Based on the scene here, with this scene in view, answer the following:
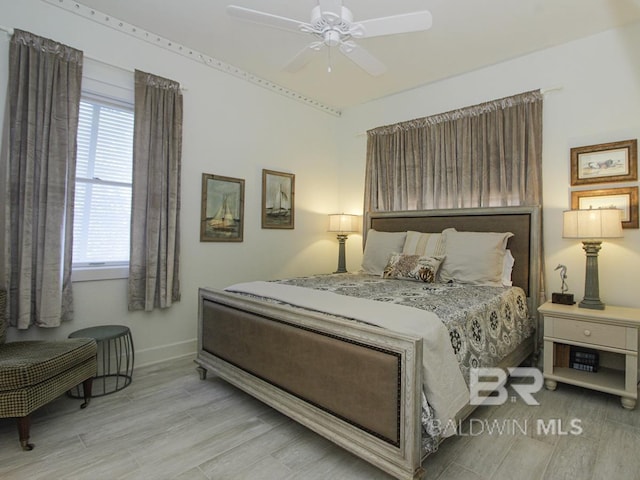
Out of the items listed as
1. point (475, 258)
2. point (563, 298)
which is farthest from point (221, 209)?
point (563, 298)

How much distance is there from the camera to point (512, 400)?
2.50 metres

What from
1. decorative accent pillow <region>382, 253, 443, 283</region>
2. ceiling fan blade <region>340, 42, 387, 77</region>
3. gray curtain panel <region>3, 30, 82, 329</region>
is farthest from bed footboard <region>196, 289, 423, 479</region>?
ceiling fan blade <region>340, 42, 387, 77</region>

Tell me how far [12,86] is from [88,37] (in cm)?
72

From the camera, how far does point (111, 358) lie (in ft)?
9.58

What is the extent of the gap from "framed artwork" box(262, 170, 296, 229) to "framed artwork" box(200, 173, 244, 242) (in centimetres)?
33

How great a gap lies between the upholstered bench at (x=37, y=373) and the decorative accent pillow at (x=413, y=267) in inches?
98.5

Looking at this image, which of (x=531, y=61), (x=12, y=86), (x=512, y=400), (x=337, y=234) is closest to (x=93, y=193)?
(x=12, y=86)

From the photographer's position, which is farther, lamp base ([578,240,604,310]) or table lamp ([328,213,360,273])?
table lamp ([328,213,360,273])

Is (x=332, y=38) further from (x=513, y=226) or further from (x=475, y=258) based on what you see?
(x=513, y=226)

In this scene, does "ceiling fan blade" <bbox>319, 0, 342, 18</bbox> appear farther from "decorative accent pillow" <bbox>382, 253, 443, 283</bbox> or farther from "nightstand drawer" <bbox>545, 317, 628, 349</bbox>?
"nightstand drawer" <bbox>545, 317, 628, 349</bbox>

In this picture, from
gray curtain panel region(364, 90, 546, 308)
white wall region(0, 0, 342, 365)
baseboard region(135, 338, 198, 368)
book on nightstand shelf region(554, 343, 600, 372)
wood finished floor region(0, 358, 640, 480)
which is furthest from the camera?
gray curtain panel region(364, 90, 546, 308)

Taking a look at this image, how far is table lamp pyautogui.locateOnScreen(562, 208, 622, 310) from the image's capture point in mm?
2555

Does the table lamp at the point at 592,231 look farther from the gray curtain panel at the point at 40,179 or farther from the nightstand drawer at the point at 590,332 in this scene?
the gray curtain panel at the point at 40,179

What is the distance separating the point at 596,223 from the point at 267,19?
8.99 feet
